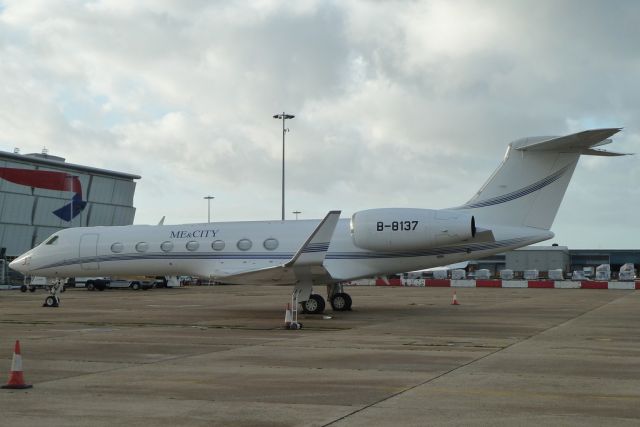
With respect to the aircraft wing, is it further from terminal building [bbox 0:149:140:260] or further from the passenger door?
terminal building [bbox 0:149:140:260]

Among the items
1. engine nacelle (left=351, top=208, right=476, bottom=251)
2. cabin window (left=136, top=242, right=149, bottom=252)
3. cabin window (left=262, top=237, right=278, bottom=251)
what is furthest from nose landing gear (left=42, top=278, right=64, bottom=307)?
engine nacelle (left=351, top=208, right=476, bottom=251)

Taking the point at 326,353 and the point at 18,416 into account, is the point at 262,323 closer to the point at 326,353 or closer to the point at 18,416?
the point at 326,353

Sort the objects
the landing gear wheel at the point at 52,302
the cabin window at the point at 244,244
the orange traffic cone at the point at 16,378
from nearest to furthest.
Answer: the orange traffic cone at the point at 16,378
the cabin window at the point at 244,244
the landing gear wheel at the point at 52,302

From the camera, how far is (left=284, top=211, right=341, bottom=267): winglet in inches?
696

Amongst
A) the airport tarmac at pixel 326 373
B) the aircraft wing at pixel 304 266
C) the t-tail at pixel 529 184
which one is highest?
the t-tail at pixel 529 184

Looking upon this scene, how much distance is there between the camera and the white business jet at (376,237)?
1947 cm

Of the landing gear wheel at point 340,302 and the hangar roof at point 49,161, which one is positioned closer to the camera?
the landing gear wheel at point 340,302

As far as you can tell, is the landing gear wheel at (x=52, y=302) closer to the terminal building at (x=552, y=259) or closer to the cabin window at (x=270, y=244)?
the cabin window at (x=270, y=244)

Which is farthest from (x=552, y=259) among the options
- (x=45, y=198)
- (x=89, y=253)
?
(x=89, y=253)

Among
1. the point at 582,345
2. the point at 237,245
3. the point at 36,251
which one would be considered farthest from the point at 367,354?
the point at 36,251

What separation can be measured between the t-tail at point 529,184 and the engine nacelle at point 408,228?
135 cm

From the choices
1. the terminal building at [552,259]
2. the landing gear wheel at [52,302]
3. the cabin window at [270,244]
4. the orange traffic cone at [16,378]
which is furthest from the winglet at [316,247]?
the terminal building at [552,259]

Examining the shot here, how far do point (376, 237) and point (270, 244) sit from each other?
11.8 feet

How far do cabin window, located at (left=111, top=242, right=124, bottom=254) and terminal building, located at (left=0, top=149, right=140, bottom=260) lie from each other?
3084cm
